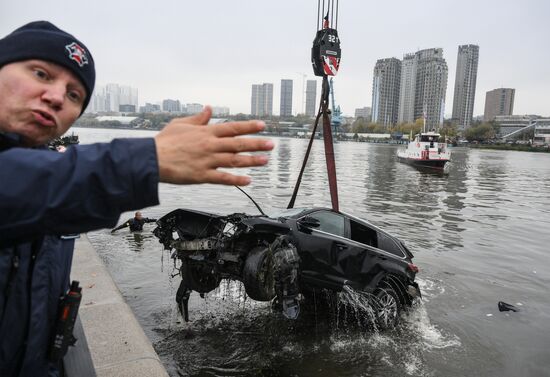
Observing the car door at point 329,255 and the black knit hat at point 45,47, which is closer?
the black knit hat at point 45,47

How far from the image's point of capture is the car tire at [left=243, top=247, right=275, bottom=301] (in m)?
5.54

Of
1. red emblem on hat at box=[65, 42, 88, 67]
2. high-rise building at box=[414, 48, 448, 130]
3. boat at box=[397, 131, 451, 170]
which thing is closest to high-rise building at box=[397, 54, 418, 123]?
high-rise building at box=[414, 48, 448, 130]

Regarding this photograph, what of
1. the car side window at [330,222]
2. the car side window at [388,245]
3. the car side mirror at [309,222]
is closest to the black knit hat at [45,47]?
the car side mirror at [309,222]

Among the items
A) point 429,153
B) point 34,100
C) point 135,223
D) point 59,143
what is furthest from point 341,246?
point 429,153

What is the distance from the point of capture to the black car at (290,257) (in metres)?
5.75

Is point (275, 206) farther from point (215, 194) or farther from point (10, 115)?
point (10, 115)

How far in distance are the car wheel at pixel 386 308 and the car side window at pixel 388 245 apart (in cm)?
84

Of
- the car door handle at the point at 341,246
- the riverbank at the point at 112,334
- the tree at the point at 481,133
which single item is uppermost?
the tree at the point at 481,133

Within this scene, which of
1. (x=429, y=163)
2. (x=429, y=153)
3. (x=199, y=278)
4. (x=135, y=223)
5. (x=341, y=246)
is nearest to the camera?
(x=199, y=278)

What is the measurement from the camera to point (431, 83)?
172 m

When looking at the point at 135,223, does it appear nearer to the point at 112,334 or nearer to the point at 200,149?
the point at 112,334

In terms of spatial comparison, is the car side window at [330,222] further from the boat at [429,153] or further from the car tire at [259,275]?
the boat at [429,153]

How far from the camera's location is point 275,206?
63.7 ft

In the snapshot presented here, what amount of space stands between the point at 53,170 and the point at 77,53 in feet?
2.51
